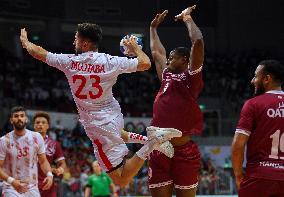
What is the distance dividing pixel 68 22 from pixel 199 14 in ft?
23.3

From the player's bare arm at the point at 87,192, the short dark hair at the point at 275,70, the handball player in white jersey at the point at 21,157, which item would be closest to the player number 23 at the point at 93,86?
the short dark hair at the point at 275,70

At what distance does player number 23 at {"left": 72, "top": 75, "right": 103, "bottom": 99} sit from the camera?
24.2 ft

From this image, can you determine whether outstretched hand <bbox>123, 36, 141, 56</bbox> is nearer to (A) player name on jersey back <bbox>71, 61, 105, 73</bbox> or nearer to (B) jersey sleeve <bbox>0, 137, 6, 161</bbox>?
(A) player name on jersey back <bbox>71, 61, 105, 73</bbox>

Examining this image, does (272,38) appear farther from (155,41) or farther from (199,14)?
(155,41)

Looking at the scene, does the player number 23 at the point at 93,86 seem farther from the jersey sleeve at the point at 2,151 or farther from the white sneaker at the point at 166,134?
the jersey sleeve at the point at 2,151

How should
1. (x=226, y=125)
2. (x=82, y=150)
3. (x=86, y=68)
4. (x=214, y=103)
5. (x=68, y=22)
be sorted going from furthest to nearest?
(x=68, y=22), (x=214, y=103), (x=226, y=125), (x=82, y=150), (x=86, y=68)

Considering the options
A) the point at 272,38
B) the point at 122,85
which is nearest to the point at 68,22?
the point at 122,85

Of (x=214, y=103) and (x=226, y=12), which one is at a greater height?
(x=226, y=12)

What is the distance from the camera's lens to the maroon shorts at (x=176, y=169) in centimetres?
777

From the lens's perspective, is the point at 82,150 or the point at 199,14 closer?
the point at 82,150

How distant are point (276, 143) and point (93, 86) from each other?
2.29 m

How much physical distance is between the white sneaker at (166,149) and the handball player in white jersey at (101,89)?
0.05 ft

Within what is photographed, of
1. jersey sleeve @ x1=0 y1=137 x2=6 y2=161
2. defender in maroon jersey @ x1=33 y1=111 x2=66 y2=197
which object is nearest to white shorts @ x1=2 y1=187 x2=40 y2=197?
jersey sleeve @ x1=0 y1=137 x2=6 y2=161

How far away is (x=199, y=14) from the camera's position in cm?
3519
